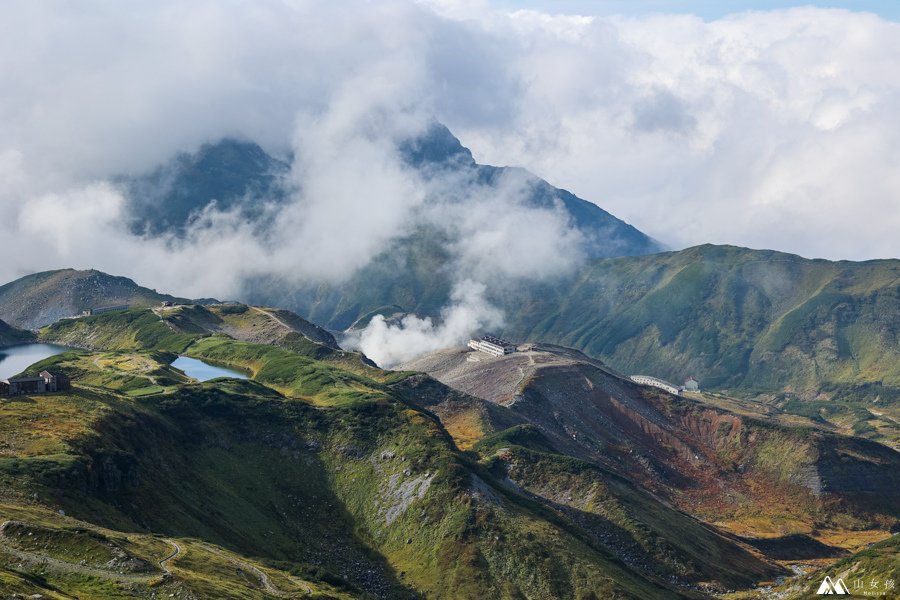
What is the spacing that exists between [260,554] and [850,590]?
118577 millimetres

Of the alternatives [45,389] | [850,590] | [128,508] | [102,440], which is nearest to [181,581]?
[128,508]

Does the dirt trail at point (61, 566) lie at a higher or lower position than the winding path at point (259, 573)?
higher

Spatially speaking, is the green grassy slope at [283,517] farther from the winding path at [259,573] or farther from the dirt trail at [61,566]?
the dirt trail at [61,566]

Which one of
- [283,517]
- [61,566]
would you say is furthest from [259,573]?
[283,517]

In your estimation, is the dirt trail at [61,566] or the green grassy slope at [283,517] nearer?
the dirt trail at [61,566]

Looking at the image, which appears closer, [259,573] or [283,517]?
[259,573]

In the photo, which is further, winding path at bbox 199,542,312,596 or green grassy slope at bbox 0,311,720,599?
green grassy slope at bbox 0,311,720,599

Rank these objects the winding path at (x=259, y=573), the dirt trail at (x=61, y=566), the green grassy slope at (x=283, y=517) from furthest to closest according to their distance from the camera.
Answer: the green grassy slope at (x=283, y=517) < the winding path at (x=259, y=573) < the dirt trail at (x=61, y=566)

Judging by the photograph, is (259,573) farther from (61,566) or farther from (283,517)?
(283,517)

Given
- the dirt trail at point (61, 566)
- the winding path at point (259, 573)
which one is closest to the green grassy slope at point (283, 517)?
the winding path at point (259, 573)

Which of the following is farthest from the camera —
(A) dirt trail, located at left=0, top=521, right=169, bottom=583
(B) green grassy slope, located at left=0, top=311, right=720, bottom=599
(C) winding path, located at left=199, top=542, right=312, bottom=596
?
(B) green grassy slope, located at left=0, top=311, right=720, bottom=599

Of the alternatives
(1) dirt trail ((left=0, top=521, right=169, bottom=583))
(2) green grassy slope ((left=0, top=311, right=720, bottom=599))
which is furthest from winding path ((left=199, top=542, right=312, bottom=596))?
(1) dirt trail ((left=0, top=521, right=169, bottom=583))

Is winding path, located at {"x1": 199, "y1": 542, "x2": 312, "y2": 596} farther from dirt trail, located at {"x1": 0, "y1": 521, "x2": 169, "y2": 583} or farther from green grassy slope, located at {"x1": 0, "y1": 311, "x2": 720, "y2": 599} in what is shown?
dirt trail, located at {"x1": 0, "y1": 521, "x2": 169, "y2": 583}

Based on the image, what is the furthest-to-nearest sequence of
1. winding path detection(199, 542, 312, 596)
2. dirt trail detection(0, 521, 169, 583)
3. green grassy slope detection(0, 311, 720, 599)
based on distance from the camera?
green grassy slope detection(0, 311, 720, 599)
winding path detection(199, 542, 312, 596)
dirt trail detection(0, 521, 169, 583)
